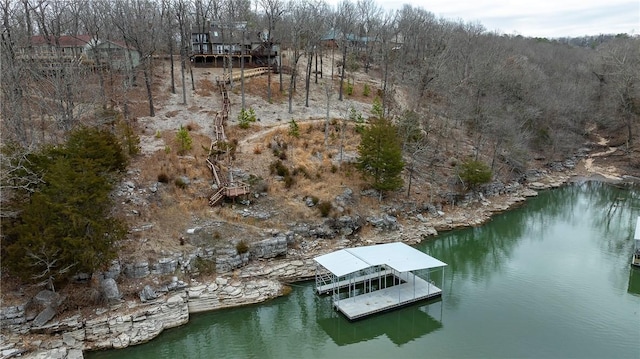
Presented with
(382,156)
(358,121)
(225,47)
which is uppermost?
(225,47)

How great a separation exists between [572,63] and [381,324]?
3082 inches

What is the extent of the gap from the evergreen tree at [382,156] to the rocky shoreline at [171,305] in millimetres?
3581

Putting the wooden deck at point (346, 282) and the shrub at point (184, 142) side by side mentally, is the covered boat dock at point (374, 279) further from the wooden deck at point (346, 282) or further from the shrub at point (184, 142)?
the shrub at point (184, 142)

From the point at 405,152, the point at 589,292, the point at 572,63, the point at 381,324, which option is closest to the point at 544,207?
the point at 405,152

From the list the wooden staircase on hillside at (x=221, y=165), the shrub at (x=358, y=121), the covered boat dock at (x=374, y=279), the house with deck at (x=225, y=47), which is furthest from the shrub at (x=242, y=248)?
the house with deck at (x=225, y=47)

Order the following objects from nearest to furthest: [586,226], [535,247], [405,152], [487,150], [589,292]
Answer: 1. [589,292]
2. [535,247]
3. [586,226]
4. [405,152]
5. [487,150]

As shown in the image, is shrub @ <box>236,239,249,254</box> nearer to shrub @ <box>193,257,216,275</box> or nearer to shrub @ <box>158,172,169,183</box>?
shrub @ <box>193,257,216,275</box>

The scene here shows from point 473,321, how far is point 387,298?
4.60 metres

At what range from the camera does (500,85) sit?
186ft

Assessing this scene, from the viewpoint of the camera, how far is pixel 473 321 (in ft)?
77.8

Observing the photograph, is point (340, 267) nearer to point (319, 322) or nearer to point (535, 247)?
point (319, 322)

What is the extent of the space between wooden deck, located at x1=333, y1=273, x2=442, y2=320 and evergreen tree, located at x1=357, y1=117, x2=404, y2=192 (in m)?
10.1

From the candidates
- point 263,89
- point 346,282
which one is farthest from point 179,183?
point 263,89

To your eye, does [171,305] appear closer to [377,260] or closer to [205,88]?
[377,260]
